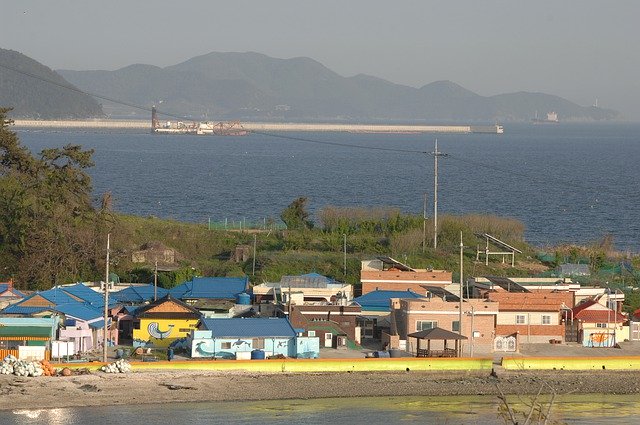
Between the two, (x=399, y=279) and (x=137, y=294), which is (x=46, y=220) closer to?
(x=137, y=294)

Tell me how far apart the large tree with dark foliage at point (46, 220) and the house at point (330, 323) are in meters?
9.24

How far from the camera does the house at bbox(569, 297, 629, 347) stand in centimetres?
2853

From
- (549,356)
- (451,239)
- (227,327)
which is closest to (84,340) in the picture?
(227,327)

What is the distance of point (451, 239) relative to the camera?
4231cm

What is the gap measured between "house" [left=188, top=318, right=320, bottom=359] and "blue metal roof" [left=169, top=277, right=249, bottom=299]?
5.07m

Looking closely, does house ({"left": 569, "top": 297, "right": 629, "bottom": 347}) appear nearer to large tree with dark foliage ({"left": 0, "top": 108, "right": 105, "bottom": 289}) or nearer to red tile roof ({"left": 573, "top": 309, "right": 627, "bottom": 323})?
red tile roof ({"left": 573, "top": 309, "right": 627, "bottom": 323})

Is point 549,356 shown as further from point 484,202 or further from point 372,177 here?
Answer: point 372,177

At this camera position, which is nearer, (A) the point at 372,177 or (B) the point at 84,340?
(B) the point at 84,340

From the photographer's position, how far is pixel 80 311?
89.9 ft

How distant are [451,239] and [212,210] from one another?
878 inches

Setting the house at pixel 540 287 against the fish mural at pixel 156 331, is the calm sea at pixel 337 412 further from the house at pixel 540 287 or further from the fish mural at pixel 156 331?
the house at pixel 540 287

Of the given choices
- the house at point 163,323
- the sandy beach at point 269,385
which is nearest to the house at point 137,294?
the house at point 163,323

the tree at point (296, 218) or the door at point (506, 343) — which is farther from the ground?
the tree at point (296, 218)

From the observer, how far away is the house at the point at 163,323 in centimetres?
2759
